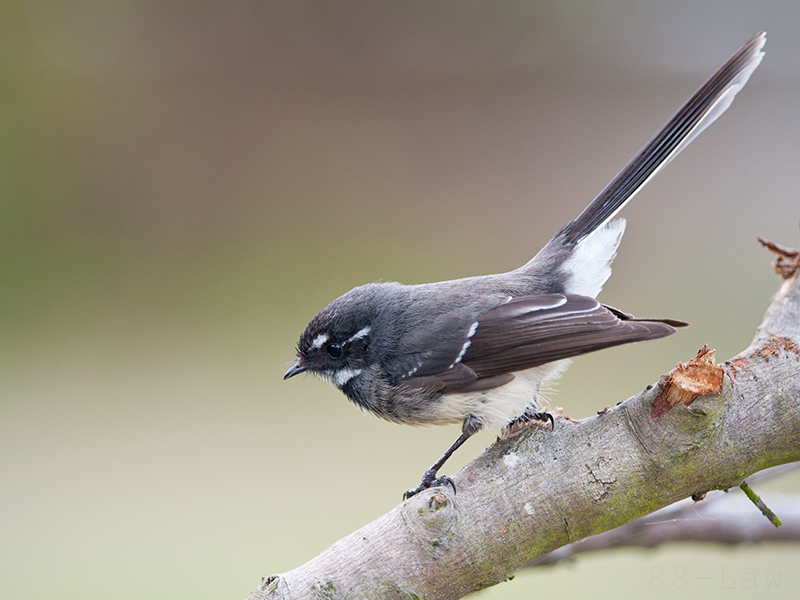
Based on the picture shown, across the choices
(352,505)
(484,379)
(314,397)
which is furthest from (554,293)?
(314,397)

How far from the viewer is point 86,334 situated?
18.6ft

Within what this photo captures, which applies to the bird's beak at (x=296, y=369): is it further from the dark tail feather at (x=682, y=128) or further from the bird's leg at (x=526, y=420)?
the dark tail feather at (x=682, y=128)

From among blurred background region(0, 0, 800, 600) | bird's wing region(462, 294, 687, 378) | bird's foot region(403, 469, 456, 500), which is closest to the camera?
bird's foot region(403, 469, 456, 500)

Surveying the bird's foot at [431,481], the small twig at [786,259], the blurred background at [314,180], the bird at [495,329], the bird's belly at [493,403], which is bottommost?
the bird's foot at [431,481]

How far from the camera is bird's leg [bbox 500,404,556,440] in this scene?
5.52ft

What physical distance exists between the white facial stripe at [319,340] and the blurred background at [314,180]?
295 cm

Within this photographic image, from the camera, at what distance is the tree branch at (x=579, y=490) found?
1492mm

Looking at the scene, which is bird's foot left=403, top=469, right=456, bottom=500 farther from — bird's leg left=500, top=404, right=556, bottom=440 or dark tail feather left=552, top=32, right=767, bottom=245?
dark tail feather left=552, top=32, right=767, bottom=245

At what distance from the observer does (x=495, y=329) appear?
195 centimetres

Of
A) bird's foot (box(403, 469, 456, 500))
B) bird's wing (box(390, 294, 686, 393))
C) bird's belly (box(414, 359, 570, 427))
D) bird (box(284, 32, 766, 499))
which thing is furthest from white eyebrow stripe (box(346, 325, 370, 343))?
bird's foot (box(403, 469, 456, 500))

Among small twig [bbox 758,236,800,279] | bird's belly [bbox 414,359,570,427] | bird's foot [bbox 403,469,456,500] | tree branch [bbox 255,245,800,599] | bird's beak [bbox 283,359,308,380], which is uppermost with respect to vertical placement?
bird's beak [bbox 283,359,308,380]

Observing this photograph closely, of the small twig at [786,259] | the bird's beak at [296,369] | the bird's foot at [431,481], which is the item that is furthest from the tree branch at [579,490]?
the bird's beak at [296,369]

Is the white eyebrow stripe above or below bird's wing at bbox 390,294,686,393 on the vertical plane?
above

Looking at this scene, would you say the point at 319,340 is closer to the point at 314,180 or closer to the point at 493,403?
the point at 493,403
